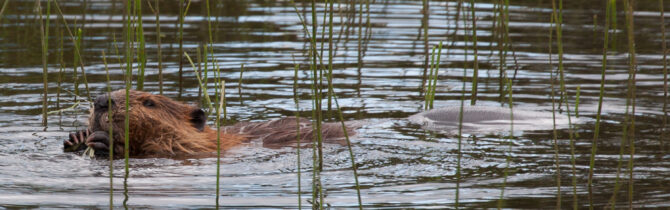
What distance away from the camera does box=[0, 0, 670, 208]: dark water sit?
154 inches

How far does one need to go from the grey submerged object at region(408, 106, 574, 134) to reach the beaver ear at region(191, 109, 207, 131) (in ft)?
4.12

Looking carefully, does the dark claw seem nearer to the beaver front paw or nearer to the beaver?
the beaver

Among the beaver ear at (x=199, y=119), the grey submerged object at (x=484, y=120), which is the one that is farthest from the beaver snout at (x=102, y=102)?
the grey submerged object at (x=484, y=120)

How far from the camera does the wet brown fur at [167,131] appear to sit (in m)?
4.82

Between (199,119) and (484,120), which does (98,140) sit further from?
(484,120)

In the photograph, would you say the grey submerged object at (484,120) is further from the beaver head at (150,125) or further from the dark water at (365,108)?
the beaver head at (150,125)

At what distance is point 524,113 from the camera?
5660 millimetres

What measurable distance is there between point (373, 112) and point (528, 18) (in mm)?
4597

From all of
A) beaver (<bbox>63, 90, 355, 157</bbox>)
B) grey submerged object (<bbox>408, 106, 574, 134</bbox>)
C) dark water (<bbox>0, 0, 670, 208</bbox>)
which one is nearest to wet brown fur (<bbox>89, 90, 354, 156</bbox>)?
beaver (<bbox>63, 90, 355, 157</bbox>)

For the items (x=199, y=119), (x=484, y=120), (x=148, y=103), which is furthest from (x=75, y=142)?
(x=484, y=120)

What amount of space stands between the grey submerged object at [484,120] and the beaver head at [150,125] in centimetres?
130

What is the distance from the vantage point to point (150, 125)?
16.3ft

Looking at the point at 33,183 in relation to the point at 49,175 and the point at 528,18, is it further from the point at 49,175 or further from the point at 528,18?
the point at 528,18

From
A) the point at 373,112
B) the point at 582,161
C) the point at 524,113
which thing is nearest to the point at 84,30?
the point at 373,112
